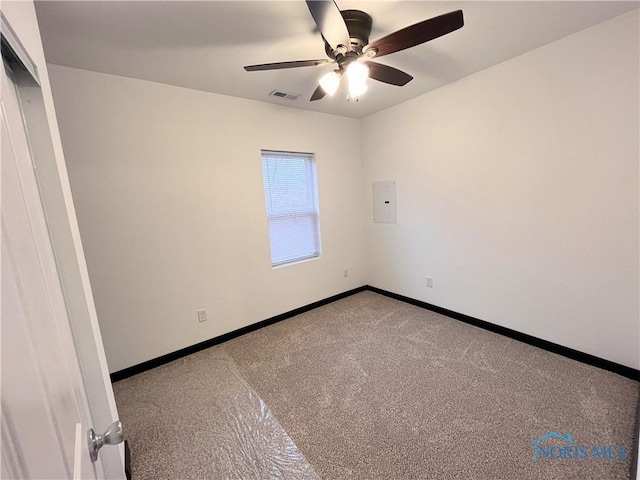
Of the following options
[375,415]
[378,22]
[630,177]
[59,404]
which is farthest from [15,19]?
[630,177]

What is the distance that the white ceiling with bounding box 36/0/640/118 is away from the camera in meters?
1.48

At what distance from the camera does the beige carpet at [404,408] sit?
1.44m

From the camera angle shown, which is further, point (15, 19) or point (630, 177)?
point (630, 177)

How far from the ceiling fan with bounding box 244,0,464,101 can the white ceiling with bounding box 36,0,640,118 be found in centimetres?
12

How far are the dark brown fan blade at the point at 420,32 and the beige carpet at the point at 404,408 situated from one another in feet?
7.27

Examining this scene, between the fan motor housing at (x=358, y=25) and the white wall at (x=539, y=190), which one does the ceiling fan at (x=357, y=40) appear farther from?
the white wall at (x=539, y=190)

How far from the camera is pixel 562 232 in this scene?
84.6 inches

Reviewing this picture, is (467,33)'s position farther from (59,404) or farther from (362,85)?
(59,404)

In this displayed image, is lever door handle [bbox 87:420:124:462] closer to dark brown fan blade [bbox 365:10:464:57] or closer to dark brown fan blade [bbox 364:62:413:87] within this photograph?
dark brown fan blade [bbox 365:10:464:57]

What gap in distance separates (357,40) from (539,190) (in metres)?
1.91

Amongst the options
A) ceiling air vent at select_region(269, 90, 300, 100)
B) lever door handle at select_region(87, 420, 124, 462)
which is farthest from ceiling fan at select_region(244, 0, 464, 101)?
lever door handle at select_region(87, 420, 124, 462)

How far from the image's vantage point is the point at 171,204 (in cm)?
239

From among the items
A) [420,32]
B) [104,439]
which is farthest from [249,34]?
[104,439]

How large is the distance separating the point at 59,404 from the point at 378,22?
2198mm
